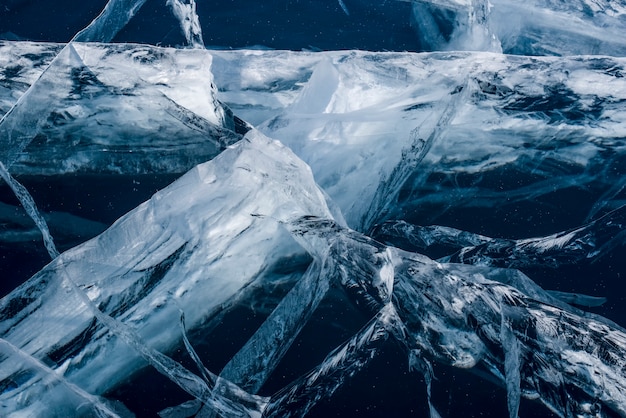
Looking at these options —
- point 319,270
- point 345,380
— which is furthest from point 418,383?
point 319,270

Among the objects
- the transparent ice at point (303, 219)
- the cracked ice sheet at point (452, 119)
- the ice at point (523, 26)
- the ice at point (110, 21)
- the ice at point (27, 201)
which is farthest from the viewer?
the ice at point (523, 26)

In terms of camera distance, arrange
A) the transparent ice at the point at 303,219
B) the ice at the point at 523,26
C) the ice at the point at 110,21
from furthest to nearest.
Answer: the ice at the point at 523,26, the ice at the point at 110,21, the transparent ice at the point at 303,219

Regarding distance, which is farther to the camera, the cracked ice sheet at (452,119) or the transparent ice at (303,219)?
the cracked ice sheet at (452,119)

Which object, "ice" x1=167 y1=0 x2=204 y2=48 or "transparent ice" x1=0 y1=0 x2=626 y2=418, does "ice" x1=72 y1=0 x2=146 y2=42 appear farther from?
"ice" x1=167 y1=0 x2=204 y2=48

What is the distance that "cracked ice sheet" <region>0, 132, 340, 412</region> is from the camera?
671 mm

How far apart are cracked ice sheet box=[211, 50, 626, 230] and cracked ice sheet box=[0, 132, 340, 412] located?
A: 235mm

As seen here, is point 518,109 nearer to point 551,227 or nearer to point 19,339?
point 551,227

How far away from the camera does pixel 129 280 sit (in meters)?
0.71

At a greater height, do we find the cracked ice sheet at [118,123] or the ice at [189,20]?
the ice at [189,20]

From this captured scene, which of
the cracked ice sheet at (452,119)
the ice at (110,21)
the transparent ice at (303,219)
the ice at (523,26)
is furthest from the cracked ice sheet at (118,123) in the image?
the ice at (523,26)

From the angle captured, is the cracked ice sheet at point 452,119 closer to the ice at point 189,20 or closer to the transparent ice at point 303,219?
the transparent ice at point 303,219

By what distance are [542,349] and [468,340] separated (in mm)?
104

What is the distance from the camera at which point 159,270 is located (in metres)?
0.72

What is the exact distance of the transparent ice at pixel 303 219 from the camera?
2.18 feet
